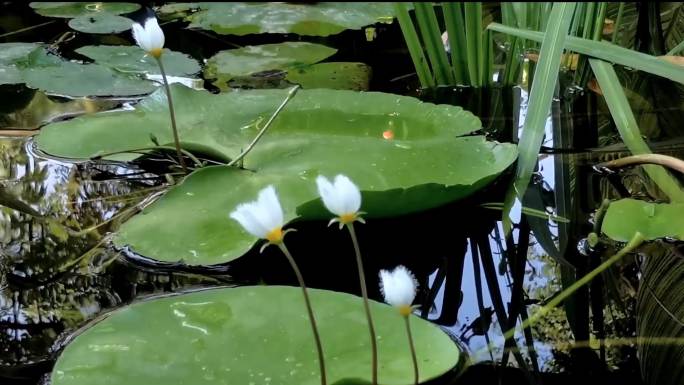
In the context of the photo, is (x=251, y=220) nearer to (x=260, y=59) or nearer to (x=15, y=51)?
(x=260, y=59)

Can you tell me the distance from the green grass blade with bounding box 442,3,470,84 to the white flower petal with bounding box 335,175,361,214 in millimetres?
983

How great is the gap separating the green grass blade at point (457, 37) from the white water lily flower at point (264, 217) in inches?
39.5

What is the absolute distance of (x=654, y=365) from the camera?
0.79 meters

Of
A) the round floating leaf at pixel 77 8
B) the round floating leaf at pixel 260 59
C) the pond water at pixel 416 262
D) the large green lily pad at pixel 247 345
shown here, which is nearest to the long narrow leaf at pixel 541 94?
the pond water at pixel 416 262

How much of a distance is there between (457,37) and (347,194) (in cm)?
104

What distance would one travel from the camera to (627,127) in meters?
1.21

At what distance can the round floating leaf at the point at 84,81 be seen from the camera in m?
1.57

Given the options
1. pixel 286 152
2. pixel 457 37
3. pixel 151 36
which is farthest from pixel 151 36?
pixel 457 37

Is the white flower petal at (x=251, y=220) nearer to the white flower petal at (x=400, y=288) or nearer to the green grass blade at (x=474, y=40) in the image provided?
the white flower petal at (x=400, y=288)

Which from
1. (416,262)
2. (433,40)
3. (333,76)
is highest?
(433,40)

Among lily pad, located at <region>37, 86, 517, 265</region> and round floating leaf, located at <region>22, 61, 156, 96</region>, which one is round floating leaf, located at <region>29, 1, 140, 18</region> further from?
lily pad, located at <region>37, 86, 517, 265</region>

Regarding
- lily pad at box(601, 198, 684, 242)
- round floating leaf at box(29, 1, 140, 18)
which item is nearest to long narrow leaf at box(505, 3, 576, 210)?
lily pad at box(601, 198, 684, 242)

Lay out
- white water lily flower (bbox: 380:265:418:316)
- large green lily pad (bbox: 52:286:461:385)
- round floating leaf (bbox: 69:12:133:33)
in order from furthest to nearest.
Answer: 1. round floating leaf (bbox: 69:12:133:33)
2. large green lily pad (bbox: 52:286:461:385)
3. white water lily flower (bbox: 380:265:418:316)

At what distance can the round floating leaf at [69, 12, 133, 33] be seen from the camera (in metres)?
1.99
